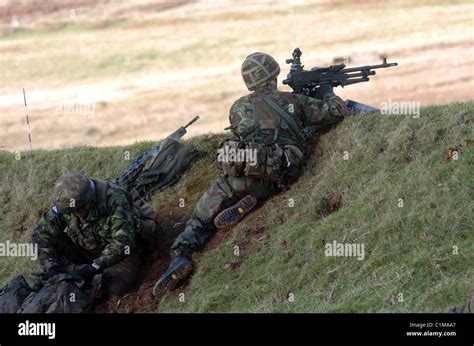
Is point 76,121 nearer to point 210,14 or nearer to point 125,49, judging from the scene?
point 125,49

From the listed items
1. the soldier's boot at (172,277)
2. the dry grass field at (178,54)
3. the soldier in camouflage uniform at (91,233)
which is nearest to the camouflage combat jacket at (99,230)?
the soldier in camouflage uniform at (91,233)

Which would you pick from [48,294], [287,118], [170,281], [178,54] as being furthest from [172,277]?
[178,54]

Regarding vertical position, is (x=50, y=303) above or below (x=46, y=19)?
below

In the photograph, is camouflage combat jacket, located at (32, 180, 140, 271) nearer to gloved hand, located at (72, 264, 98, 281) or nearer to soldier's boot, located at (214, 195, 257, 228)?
gloved hand, located at (72, 264, 98, 281)

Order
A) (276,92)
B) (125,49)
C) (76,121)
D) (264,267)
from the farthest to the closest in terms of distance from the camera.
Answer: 1. (125,49)
2. (76,121)
3. (276,92)
4. (264,267)

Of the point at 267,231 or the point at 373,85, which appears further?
the point at 373,85

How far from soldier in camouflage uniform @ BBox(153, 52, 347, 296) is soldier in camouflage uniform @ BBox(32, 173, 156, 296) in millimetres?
671

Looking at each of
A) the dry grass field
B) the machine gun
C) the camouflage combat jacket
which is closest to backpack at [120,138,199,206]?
the camouflage combat jacket

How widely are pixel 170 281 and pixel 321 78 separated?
341 centimetres

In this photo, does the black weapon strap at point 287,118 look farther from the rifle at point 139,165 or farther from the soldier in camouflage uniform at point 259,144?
the rifle at point 139,165

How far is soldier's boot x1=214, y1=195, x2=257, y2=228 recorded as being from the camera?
14.0 metres

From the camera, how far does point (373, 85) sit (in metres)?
36.6

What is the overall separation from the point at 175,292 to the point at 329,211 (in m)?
2.10
